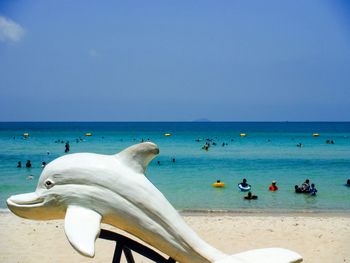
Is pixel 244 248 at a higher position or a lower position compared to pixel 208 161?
lower

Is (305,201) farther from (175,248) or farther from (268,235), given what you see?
(175,248)

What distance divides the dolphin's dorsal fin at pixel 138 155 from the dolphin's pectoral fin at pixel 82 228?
0.60 meters

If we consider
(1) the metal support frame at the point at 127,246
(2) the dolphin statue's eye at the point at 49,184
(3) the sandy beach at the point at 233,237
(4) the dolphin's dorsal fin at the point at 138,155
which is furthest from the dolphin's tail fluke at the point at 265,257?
(3) the sandy beach at the point at 233,237

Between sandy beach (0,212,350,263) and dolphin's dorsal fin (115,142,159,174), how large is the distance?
5233mm

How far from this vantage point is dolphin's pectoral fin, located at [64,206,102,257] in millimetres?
3963

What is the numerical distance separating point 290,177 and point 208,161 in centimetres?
1145

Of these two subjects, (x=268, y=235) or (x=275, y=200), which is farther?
(x=275, y=200)

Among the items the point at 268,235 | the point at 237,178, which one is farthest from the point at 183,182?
the point at 268,235

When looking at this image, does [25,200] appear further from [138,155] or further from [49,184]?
[138,155]

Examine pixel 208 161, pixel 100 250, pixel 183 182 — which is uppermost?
pixel 208 161

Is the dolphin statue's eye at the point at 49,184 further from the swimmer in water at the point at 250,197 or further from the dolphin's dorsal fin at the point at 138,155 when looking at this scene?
the swimmer in water at the point at 250,197

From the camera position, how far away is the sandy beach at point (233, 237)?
32.7 feet

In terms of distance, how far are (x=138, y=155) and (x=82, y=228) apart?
93 centimetres

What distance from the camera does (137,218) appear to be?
4.56 m
